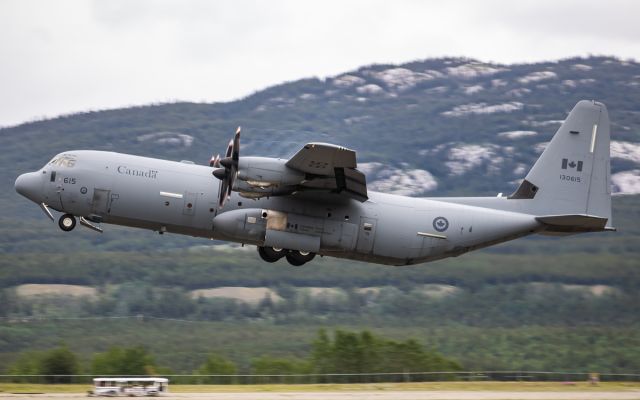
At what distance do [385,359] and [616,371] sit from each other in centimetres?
987

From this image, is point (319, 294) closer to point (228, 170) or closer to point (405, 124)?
point (228, 170)

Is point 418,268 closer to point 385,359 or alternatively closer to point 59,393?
point 385,359

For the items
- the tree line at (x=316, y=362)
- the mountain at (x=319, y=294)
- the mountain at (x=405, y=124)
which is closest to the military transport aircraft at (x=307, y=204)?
the mountain at (x=319, y=294)

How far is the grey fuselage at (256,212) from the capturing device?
26438 millimetres

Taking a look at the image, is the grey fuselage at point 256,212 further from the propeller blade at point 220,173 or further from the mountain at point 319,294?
the mountain at point 319,294

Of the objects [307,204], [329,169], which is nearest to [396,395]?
[307,204]

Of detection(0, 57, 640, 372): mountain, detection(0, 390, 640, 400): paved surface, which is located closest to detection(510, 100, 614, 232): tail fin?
detection(0, 390, 640, 400): paved surface

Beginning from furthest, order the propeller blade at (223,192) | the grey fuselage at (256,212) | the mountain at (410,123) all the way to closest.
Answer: the mountain at (410,123) < the grey fuselage at (256,212) < the propeller blade at (223,192)

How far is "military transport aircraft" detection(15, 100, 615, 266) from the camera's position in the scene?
26000mm

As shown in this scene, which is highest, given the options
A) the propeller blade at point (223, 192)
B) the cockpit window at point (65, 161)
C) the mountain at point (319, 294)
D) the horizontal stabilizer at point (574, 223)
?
the horizontal stabilizer at point (574, 223)

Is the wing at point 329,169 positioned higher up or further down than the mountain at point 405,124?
further down

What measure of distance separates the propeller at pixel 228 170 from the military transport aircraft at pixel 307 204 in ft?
0.11

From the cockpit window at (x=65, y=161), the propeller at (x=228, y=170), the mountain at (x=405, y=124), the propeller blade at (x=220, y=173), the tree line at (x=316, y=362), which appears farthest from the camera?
the mountain at (x=405, y=124)

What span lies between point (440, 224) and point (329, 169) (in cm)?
445
